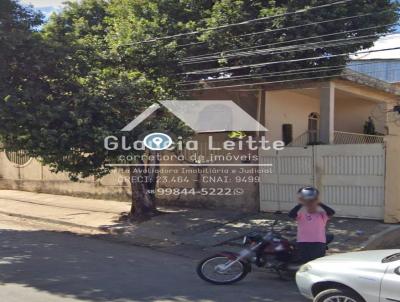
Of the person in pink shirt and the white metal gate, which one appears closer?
the person in pink shirt

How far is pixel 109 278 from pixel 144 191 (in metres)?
6.35

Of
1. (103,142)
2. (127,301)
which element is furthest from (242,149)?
(127,301)

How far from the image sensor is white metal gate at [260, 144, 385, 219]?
1221 centimetres

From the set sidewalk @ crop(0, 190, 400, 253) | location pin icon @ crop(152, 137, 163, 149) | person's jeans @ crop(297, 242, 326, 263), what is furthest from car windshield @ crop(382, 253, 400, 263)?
location pin icon @ crop(152, 137, 163, 149)

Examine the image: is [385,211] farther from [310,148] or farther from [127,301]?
[127,301]

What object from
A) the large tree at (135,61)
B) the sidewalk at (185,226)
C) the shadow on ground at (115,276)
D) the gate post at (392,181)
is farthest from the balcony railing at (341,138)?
the shadow on ground at (115,276)

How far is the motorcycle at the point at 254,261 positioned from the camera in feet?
24.6

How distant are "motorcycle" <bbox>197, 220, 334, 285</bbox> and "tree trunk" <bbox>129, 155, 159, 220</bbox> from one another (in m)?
6.38

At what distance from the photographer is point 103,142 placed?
1102 centimetres

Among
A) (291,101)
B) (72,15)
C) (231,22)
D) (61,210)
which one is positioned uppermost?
(72,15)

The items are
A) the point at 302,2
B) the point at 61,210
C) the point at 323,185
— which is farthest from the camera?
the point at 61,210

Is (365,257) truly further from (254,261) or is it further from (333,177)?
(333,177)

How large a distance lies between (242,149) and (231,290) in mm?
7533

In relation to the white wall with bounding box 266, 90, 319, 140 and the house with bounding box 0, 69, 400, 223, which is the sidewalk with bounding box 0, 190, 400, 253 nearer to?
the house with bounding box 0, 69, 400, 223
